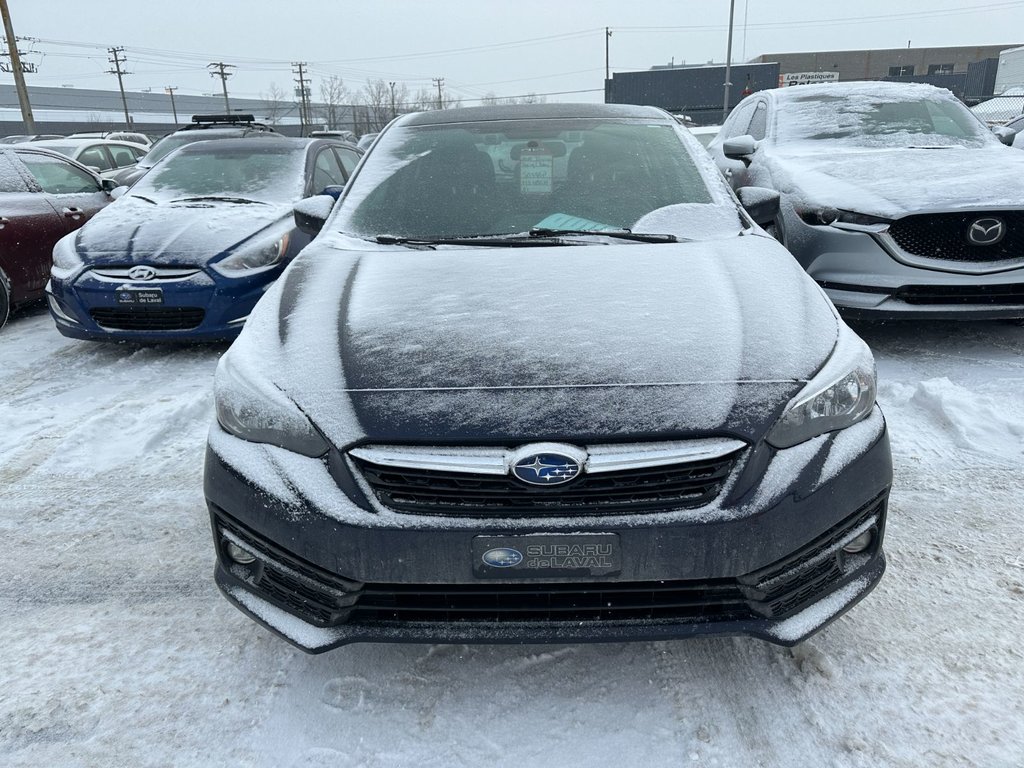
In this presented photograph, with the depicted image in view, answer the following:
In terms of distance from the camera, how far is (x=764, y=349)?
1985mm

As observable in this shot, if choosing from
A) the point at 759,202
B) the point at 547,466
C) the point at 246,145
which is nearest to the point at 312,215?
the point at 759,202

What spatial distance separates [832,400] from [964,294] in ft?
10.3

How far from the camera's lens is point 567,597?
6.03ft

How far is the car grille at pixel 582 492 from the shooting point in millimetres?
1736

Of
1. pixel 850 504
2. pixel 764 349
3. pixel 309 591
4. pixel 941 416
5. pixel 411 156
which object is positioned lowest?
pixel 941 416

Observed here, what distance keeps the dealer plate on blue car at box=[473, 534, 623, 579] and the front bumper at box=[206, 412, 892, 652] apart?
0.06 feet

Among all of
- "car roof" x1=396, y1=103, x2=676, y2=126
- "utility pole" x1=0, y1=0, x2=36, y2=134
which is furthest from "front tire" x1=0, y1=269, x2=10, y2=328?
"utility pole" x1=0, y1=0, x2=36, y2=134

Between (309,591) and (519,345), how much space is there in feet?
2.67

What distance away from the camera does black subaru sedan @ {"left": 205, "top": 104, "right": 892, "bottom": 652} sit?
1.73 metres

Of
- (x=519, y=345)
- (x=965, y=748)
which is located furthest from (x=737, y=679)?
(x=519, y=345)

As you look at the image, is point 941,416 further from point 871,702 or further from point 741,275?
point 871,702

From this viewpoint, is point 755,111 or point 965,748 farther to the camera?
point 755,111

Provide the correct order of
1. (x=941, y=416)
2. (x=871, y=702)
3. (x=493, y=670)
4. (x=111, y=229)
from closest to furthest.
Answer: (x=871, y=702) → (x=493, y=670) → (x=941, y=416) → (x=111, y=229)

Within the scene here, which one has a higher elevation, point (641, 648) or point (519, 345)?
point (519, 345)
